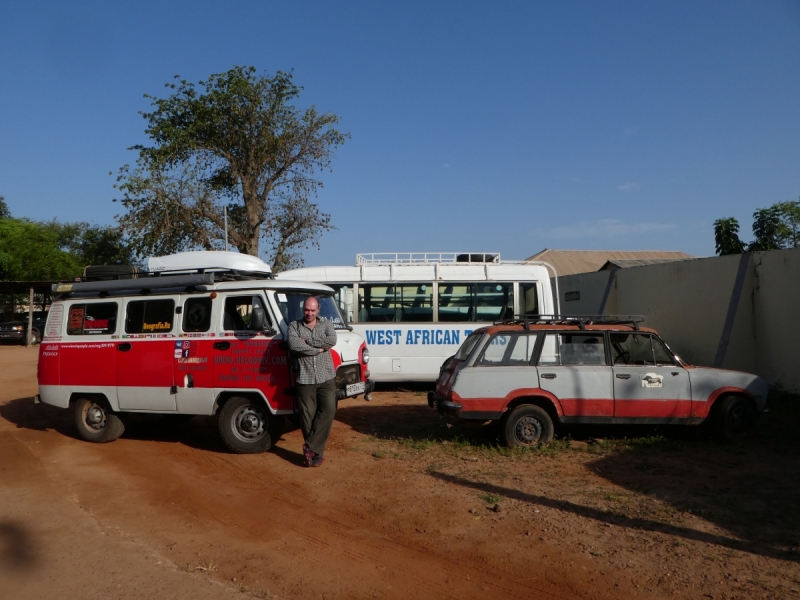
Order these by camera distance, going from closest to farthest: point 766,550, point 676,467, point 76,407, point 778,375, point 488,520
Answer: point 766,550
point 488,520
point 676,467
point 76,407
point 778,375

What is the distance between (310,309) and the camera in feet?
25.0

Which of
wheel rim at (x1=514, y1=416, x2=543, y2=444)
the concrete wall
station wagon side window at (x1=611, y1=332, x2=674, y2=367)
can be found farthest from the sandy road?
the concrete wall

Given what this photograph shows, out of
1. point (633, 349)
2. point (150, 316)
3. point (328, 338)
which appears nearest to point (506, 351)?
point (633, 349)

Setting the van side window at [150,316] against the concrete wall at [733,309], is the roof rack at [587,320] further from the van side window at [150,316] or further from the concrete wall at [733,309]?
the concrete wall at [733,309]

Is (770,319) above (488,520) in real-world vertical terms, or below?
above

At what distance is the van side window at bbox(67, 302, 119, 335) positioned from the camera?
30.1 feet

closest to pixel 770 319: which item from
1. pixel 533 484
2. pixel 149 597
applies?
pixel 533 484

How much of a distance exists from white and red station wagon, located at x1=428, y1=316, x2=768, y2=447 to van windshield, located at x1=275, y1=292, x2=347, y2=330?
1990 millimetres

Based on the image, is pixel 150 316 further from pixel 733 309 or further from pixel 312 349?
pixel 733 309

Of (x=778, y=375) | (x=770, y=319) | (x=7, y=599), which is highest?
(x=770, y=319)

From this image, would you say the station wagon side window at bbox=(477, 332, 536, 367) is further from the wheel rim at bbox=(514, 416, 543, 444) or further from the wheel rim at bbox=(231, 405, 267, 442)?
the wheel rim at bbox=(231, 405, 267, 442)

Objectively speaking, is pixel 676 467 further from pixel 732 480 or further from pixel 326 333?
pixel 326 333

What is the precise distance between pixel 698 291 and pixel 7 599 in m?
13.9

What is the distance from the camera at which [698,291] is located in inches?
568
